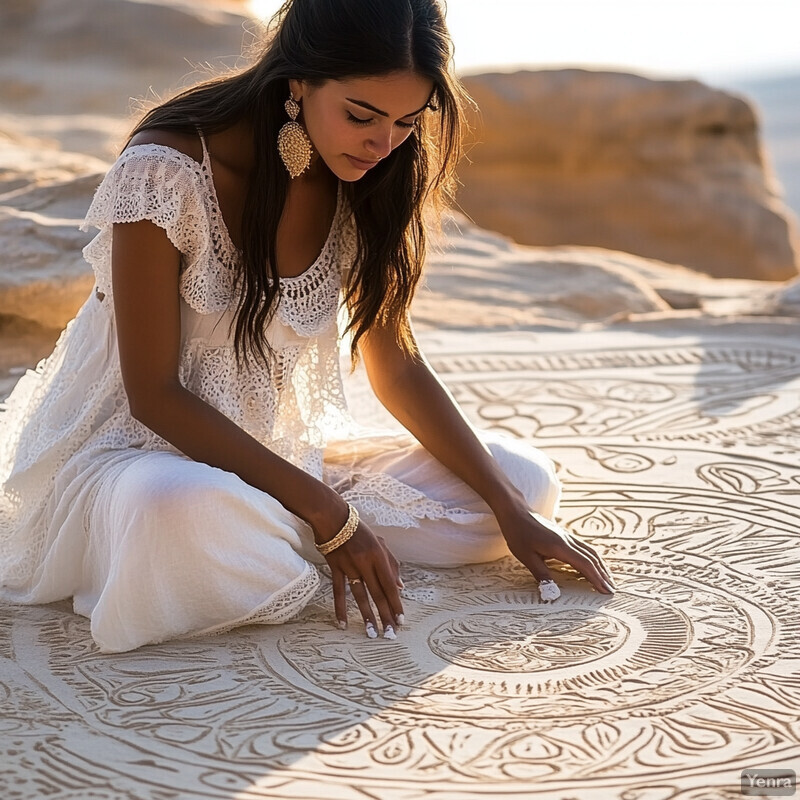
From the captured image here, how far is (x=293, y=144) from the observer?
2648 millimetres

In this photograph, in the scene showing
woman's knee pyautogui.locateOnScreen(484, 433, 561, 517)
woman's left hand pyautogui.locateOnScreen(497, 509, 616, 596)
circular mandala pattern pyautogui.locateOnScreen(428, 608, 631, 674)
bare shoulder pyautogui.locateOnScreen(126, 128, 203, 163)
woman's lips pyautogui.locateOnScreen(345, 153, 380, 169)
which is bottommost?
circular mandala pattern pyautogui.locateOnScreen(428, 608, 631, 674)

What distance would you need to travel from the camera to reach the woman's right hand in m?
2.54

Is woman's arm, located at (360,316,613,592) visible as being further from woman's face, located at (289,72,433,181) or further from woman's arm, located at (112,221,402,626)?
woman's face, located at (289,72,433,181)

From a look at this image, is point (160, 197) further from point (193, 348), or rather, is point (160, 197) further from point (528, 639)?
point (528, 639)

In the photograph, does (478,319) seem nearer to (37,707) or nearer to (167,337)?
(167,337)

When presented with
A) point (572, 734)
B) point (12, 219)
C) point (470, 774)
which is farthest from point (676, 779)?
point (12, 219)

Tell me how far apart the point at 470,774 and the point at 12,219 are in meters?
3.71

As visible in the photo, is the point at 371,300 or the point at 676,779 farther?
the point at 371,300

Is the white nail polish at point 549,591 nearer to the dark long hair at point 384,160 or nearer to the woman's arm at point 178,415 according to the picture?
the woman's arm at point 178,415

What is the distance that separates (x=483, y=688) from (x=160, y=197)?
1.23 metres

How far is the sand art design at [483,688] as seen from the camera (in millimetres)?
2033

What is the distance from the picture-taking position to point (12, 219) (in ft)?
16.4

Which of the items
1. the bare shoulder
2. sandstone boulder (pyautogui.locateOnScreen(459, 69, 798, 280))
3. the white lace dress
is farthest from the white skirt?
sandstone boulder (pyautogui.locateOnScreen(459, 69, 798, 280))

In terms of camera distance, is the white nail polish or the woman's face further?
the white nail polish
